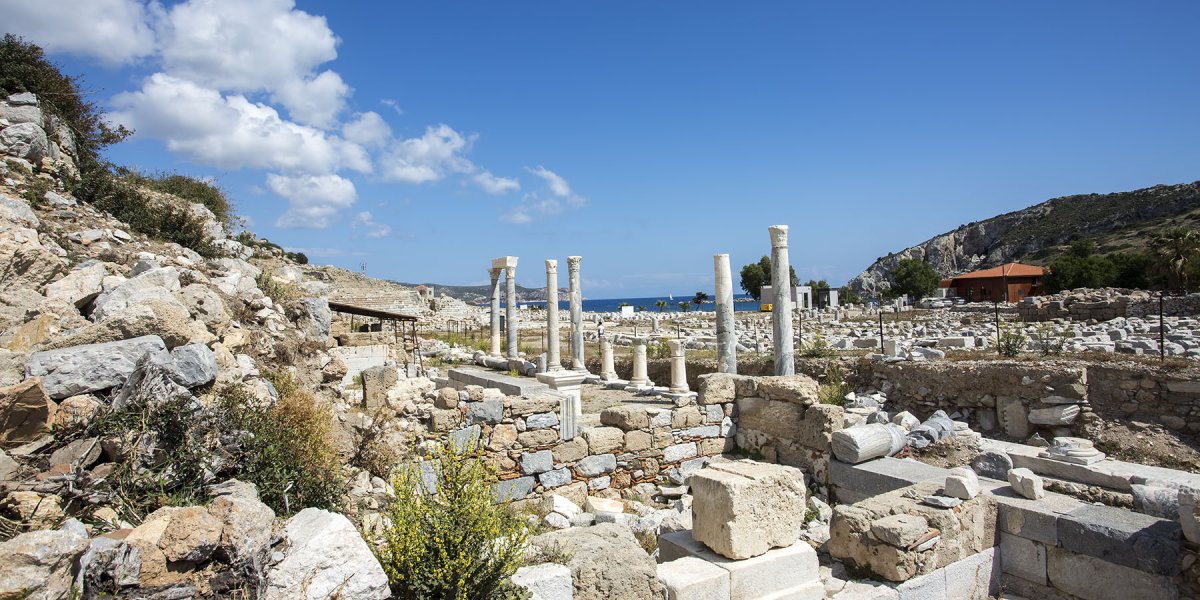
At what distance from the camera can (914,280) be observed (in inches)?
2689

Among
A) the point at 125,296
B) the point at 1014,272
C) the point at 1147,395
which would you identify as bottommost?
the point at 1147,395

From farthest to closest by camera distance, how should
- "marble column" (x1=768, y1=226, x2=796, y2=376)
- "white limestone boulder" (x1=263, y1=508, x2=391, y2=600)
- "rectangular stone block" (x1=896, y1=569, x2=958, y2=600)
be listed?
"marble column" (x1=768, y1=226, x2=796, y2=376)
"rectangular stone block" (x1=896, y1=569, x2=958, y2=600)
"white limestone boulder" (x1=263, y1=508, x2=391, y2=600)

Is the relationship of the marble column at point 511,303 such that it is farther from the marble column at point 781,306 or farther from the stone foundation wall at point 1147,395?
the stone foundation wall at point 1147,395

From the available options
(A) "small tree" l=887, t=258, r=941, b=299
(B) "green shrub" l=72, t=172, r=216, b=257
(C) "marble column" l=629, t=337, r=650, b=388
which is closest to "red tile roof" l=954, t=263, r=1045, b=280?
(A) "small tree" l=887, t=258, r=941, b=299

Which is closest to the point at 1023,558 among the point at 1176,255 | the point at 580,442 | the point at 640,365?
the point at 580,442

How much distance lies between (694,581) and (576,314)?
17.0 m

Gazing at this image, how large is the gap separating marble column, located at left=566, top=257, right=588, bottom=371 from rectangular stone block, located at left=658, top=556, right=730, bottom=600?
52.3 ft

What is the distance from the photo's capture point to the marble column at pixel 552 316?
68.2ft

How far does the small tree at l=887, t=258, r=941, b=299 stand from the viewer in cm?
6736

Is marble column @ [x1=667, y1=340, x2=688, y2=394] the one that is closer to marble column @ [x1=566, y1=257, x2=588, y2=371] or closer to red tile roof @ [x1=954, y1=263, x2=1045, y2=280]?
marble column @ [x1=566, y1=257, x2=588, y2=371]

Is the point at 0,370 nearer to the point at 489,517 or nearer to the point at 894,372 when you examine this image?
the point at 489,517

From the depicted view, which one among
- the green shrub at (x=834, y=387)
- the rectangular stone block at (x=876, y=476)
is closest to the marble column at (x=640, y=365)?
the green shrub at (x=834, y=387)

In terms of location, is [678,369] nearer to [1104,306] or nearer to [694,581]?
[694,581]

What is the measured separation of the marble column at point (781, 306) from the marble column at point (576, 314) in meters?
7.73
